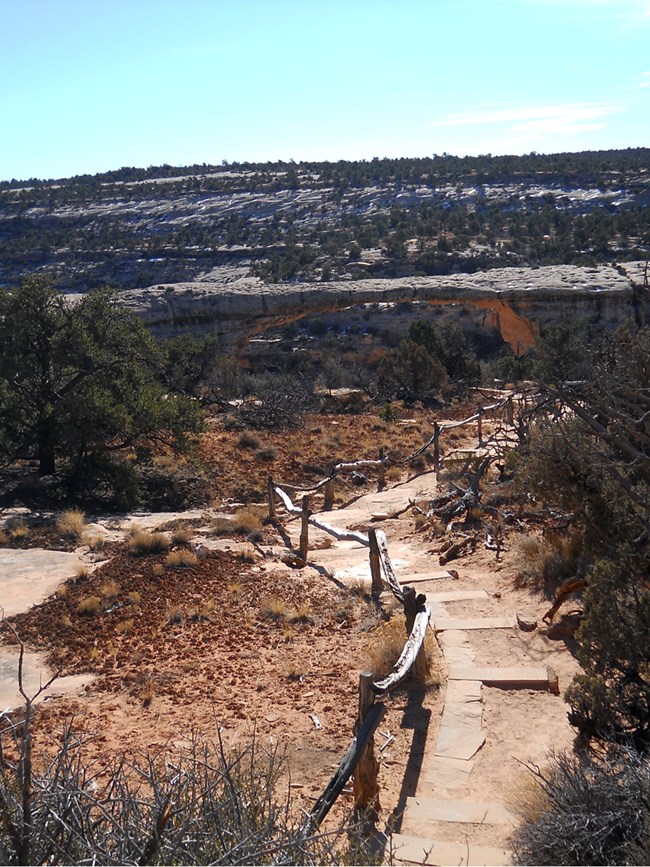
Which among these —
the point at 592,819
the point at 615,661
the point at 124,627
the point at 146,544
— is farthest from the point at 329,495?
the point at 592,819

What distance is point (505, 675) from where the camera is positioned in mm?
6105

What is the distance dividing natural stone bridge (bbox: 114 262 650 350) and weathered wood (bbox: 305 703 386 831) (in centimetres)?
2374

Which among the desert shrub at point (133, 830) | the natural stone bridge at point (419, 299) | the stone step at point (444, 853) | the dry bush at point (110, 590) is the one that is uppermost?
the natural stone bridge at point (419, 299)

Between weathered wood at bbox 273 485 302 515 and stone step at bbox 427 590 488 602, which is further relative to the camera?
weathered wood at bbox 273 485 302 515

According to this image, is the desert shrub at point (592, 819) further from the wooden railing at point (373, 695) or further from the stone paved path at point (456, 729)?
the wooden railing at point (373, 695)

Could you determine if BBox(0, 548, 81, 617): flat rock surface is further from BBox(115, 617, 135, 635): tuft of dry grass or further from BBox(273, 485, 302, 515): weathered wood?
BBox(273, 485, 302, 515): weathered wood

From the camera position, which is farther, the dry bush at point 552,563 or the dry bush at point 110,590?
the dry bush at point 110,590

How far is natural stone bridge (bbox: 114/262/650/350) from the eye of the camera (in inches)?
1059

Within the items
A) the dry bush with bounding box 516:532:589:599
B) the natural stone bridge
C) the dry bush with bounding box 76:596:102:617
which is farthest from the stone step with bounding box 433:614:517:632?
the natural stone bridge

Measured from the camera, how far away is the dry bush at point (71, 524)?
1092 centimetres

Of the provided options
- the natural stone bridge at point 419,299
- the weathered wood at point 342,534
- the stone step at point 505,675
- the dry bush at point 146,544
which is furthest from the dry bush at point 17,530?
the natural stone bridge at point 419,299

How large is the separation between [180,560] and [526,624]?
446 cm

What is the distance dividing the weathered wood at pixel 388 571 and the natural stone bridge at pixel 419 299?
1961cm

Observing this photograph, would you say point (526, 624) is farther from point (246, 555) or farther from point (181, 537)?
point (181, 537)
